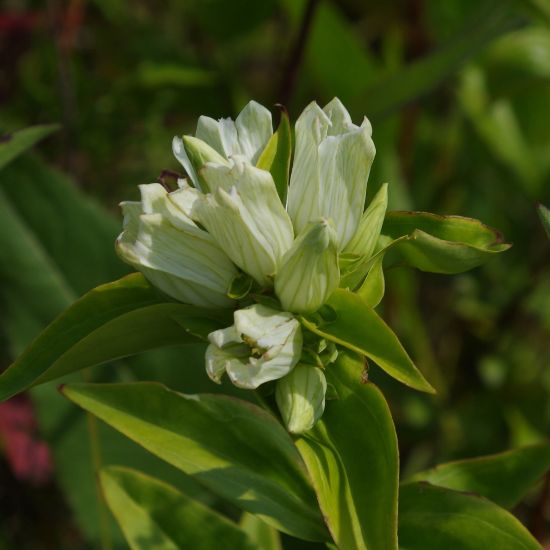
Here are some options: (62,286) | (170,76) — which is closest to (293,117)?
(170,76)

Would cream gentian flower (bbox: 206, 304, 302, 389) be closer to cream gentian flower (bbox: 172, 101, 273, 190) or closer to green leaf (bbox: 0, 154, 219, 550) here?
cream gentian flower (bbox: 172, 101, 273, 190)

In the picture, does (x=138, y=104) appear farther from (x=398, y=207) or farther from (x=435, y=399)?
(x=435, y=399)

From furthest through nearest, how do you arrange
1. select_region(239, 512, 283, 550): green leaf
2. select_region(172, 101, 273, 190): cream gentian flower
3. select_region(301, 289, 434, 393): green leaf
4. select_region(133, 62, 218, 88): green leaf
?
select_region(133, 62, 218, 88): green leaf < select_region(239, 512, 283, 550): green leaf < select_region(172, 101, 273, 190): cream gentian flower < select_region(301, 289, 434, 393): green leaf

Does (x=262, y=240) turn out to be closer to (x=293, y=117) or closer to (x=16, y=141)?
(x=16, y=141)

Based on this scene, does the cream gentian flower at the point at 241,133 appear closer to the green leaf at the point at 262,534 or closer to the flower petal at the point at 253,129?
the flower petal at the point at 253,129

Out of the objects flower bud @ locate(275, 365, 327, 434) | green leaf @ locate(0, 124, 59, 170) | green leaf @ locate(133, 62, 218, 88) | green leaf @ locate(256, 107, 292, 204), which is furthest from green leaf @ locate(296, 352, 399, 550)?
green leaf @ locate(133, 62, 218, 88)

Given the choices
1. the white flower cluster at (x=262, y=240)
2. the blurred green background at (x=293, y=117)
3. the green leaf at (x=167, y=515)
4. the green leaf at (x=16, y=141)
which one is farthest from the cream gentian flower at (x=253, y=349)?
the blurred green background at (x=293, y=117)
